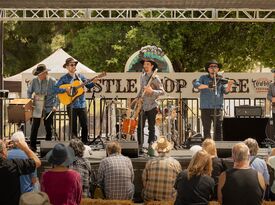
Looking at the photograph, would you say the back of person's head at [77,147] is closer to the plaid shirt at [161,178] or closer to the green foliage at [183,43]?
the plaid shirt at [161,178]

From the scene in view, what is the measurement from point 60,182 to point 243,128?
6.13 meters

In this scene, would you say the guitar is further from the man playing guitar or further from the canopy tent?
the canopy tent

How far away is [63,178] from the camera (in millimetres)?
7723

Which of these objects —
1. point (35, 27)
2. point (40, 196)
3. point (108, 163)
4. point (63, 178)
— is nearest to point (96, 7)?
point (108, 163)

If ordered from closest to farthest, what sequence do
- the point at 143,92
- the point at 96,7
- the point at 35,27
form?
the point at 143,92 < the point at 96,7 < the point at 35,27

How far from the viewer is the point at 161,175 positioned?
30.1 ft

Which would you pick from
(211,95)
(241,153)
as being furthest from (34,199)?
(211,95)

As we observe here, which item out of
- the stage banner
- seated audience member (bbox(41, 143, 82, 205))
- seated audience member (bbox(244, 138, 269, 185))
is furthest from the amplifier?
seated audience member (bbox(41, 143, 82, 205))

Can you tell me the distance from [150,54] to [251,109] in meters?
4.59

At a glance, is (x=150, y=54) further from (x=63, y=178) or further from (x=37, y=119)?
(x=63, y=178)

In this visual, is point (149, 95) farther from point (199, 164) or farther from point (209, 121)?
point (199, 164)

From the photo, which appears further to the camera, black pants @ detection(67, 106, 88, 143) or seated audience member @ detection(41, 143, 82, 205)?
black pants @ detection(67, 106, 88, 143)

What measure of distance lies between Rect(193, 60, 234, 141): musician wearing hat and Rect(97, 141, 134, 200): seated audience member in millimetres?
3691

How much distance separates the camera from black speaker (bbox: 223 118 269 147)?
1320 centimetres
